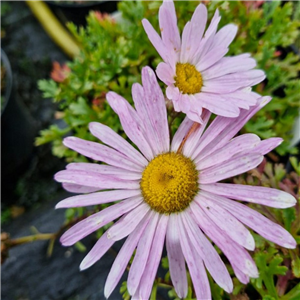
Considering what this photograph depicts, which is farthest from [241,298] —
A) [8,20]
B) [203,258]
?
[8,20]

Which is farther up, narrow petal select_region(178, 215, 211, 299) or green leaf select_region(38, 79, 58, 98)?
green leaf select_region(38, 79, 58, 98)

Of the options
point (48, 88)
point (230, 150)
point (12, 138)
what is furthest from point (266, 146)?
point (12, 138)

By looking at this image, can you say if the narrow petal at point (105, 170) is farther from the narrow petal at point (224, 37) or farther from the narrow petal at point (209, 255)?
the narrow petal at point (224, 37)

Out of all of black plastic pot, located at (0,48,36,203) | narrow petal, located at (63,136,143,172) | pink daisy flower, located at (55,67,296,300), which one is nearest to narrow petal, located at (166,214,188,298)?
pink daisy flower, located at (55,67,296,300)

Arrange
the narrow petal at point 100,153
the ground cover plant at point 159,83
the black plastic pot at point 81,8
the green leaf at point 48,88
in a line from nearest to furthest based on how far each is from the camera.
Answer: the narrow petal at point 100,153 → the ground cover plant at point 159,83 → the green leaf at point 48,88 → the black plastic pot at point 81,8

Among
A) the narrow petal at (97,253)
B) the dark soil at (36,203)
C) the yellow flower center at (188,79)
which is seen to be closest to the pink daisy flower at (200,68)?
the yellow flower center at (188,79)

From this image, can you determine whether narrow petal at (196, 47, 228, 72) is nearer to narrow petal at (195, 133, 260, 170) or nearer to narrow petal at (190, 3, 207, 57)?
narrow petal at (190, 3, 207, 57)
